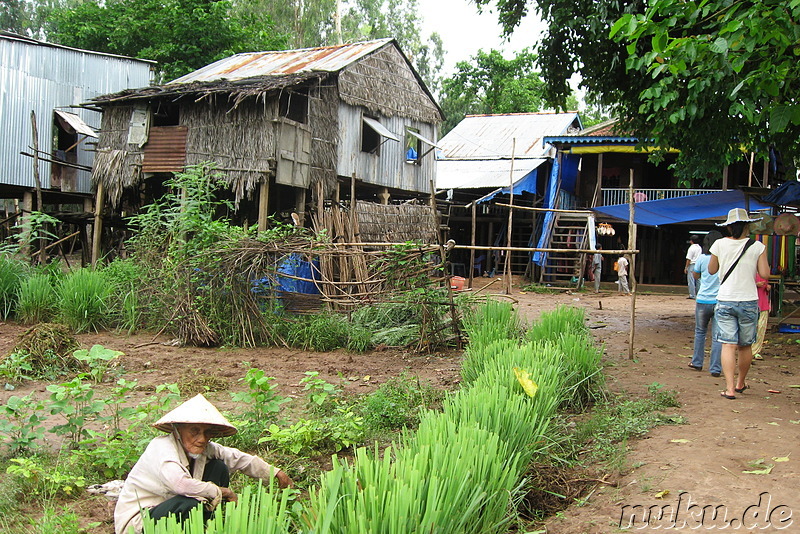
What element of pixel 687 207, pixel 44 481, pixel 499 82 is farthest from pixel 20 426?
pixel 499 82

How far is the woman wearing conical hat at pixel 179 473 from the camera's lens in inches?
124

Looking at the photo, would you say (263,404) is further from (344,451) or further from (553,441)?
(553,441)

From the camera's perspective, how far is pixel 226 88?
14.2 m

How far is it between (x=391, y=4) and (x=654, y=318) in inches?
1003

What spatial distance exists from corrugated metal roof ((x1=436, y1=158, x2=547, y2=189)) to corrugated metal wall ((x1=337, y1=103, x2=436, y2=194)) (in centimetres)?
168

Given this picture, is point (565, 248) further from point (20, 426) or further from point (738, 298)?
point (20, 426)

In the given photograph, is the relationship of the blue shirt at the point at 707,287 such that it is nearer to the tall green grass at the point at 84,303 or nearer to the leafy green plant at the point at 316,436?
the leafy green plant at the point at 316,436

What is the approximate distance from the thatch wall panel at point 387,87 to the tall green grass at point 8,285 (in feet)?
26.2

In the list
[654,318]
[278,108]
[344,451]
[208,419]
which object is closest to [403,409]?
[344,451]

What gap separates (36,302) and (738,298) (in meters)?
9.79

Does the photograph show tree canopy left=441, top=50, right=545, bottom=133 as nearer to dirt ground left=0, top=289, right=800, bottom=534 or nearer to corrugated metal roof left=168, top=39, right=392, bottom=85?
corrugated metal roof left=168, top=39, right=392, bottom=85

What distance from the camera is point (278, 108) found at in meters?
14.5

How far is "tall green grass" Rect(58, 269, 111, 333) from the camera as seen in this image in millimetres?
10180

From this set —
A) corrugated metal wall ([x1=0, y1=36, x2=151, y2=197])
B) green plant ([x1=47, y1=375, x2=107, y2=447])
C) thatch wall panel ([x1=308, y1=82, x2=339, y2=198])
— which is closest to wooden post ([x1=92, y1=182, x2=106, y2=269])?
corrugated metal wall ([x1=0, y1=36, x2=151, y2=197])
